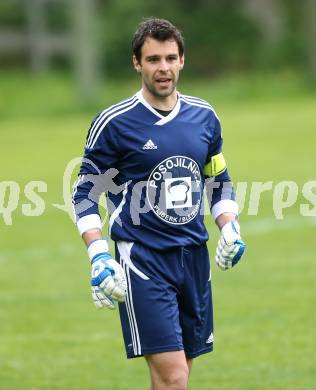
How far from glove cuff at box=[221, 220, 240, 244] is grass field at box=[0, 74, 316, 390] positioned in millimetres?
2085

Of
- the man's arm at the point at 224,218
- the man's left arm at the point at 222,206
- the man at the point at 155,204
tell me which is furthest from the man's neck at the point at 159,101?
the man's arm at the point at 224,218

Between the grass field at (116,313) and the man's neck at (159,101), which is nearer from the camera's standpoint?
the man's neck at (159,101)

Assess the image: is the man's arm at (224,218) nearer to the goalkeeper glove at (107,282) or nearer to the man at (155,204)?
the man at (155,204)

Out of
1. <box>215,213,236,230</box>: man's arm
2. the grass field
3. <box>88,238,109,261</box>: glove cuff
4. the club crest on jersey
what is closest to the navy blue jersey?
the club crest on jersey

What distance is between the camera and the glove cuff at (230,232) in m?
6.28

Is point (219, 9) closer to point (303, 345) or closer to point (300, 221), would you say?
point (300, 221)

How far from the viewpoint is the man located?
612 cm

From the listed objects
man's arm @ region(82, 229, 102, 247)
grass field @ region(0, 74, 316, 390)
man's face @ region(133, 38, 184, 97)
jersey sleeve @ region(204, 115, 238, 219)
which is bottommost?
grass field @ region(0, 74, 316, 390)

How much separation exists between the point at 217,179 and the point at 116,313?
4.74 meters

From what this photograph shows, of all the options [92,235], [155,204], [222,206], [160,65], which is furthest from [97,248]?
[160,65]

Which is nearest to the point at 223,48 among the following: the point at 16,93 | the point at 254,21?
the point at 254,21

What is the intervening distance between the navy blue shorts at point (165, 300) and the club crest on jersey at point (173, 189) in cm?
19

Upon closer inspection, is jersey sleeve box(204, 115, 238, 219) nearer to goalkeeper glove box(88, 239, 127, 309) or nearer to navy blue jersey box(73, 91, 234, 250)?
navy blue jersey box(73, 91, 234, 250)

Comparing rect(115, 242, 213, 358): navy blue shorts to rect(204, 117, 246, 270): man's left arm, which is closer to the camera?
rect(115, 242, 213, 358): navy blue shorts
